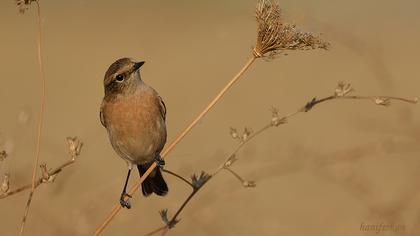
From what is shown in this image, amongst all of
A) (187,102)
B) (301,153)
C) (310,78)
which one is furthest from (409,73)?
(301,153)

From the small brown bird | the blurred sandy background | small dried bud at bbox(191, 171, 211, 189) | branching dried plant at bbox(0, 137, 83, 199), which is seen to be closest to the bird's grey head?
the small brown bird

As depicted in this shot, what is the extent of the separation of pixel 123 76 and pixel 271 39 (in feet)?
8.49

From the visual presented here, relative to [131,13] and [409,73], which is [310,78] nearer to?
[409,73]

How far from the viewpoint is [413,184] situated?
19.2 feet

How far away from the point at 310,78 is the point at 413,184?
51.5 ft

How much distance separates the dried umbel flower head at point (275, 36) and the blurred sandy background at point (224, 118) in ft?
0.46

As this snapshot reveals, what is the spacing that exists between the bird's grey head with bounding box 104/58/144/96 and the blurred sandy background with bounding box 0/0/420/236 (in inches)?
26.4

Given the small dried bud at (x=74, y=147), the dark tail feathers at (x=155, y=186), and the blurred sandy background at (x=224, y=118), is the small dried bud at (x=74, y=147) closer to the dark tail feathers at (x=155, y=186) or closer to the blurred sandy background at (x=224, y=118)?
the blurred sandy background at (x=224, y=118)

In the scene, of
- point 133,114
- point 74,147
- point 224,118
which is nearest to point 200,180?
point 74,147

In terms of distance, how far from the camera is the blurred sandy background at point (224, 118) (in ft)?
19.4

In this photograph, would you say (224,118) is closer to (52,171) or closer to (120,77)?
(120,77)

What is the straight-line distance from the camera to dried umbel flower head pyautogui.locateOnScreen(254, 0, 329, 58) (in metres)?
3.96

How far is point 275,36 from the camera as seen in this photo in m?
4.00

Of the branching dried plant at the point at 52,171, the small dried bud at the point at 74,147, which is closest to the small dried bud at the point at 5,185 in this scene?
the branching dried plant at the point at 52,171
